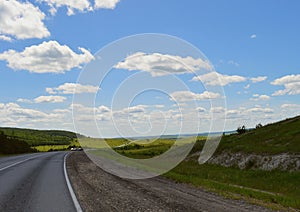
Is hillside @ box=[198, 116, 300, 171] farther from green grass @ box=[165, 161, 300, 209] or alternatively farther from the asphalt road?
the asphalt road

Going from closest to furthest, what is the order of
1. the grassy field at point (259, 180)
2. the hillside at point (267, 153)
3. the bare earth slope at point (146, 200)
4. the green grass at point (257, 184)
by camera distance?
the bare earth slope at point (146, 200), the grassy field at point (259, 180), the green grass at point (257, 184), the hillside at point (267, 153)

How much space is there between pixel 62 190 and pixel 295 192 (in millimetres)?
12510

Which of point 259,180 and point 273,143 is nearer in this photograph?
point 259,180

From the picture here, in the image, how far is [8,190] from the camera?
47.6ft

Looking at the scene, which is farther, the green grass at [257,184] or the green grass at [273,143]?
the green grass at [273,143]

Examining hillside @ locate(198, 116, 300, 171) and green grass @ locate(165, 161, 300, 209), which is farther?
hillside @ locate(198, 116, 300, 171)

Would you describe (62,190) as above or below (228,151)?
below

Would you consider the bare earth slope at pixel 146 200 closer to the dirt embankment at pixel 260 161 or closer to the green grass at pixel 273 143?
Answer: the dirt embankment at pixel 260 161

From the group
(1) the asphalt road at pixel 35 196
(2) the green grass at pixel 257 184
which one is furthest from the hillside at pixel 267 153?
(1) the asphalt road at pixel 35 196

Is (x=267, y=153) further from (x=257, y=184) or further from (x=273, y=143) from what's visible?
(x=257, y=184)

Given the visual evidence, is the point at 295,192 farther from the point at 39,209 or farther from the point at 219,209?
the point at 39,209

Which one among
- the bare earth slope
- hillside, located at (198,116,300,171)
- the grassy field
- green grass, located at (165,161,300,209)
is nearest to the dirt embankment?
hillside, located at (198,116,300,171)

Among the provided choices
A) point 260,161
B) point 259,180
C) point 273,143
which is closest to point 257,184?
point 259,180

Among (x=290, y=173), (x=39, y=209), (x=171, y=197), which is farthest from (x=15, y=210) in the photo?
(x=290, y=173)
